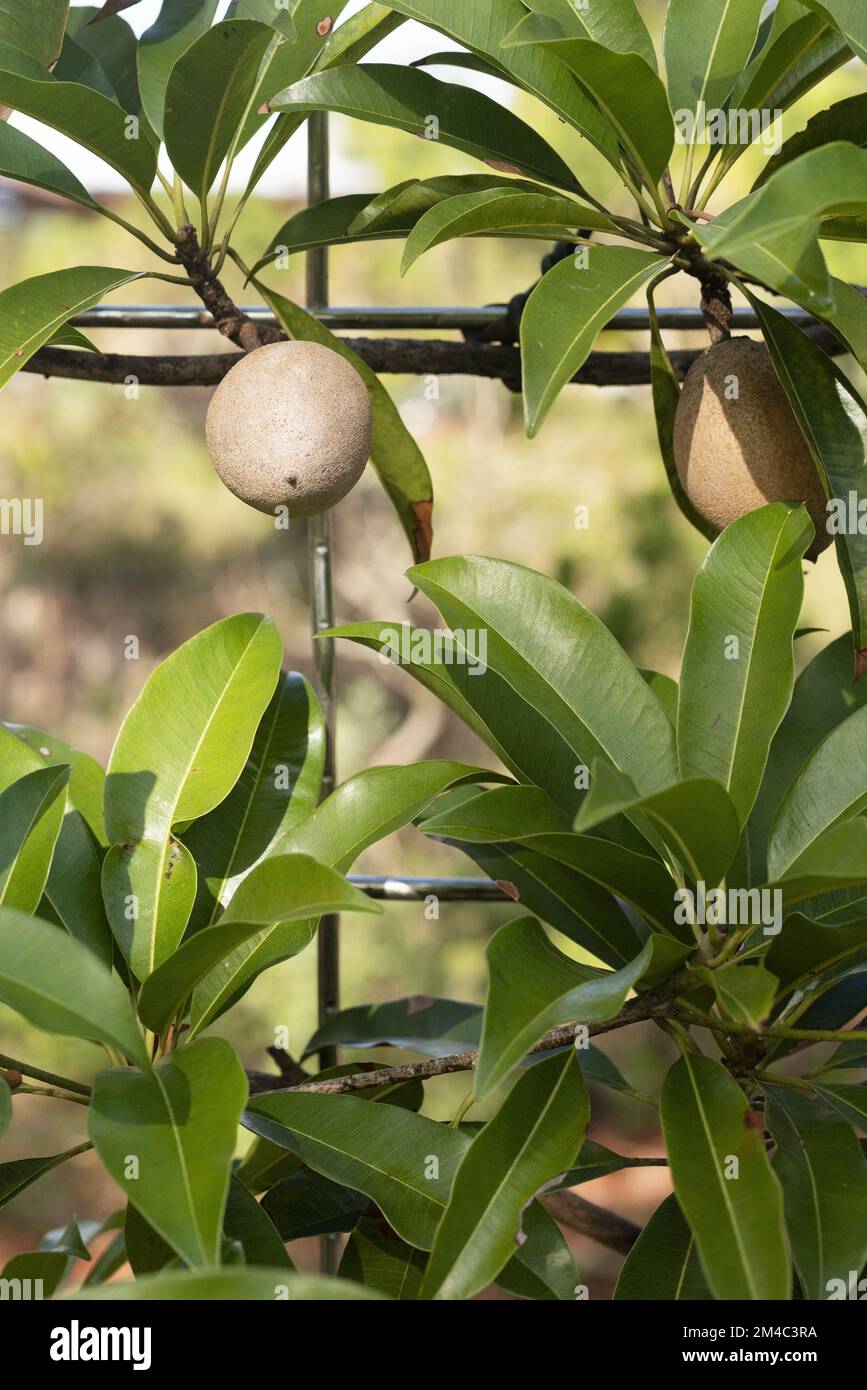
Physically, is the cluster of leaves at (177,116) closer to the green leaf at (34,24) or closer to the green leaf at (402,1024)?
the green leaf at (34,24)

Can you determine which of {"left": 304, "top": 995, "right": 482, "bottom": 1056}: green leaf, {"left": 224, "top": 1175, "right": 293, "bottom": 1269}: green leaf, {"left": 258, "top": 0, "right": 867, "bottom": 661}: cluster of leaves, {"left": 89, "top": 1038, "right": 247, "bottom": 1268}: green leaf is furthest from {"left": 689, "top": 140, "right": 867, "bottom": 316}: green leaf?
{"left": 304, "top": 995, "right": 482, "bottom": 1056}: green leaf

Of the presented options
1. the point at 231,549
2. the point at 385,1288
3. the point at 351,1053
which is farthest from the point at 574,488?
the point at 385,1288

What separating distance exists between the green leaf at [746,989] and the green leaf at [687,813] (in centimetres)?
5

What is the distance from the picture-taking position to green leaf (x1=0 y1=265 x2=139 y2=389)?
0.63 metres

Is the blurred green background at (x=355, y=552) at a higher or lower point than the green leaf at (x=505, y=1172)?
higher

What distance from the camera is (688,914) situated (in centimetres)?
61

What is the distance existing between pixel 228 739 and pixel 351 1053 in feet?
2.44

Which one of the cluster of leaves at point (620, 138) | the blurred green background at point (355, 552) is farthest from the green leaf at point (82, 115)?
the blurred green background at point (355, 552)

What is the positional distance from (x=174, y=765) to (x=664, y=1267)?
40 cm

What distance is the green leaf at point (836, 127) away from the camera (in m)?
0.64

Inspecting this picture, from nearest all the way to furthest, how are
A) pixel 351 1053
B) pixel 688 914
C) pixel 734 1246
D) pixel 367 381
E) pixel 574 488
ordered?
pixel 734 1246 < pixel 688 914 < pixel 367 381 < pixel 351 1053 < pixel 574 488

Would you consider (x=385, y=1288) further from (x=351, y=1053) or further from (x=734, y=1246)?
(x=351, y=1053)

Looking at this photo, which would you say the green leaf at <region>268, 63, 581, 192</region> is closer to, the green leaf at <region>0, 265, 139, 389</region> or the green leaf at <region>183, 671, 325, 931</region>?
the green leaf at <region>0, 265, 139, 389</region>

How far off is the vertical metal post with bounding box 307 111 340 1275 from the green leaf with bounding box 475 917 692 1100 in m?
0.40
